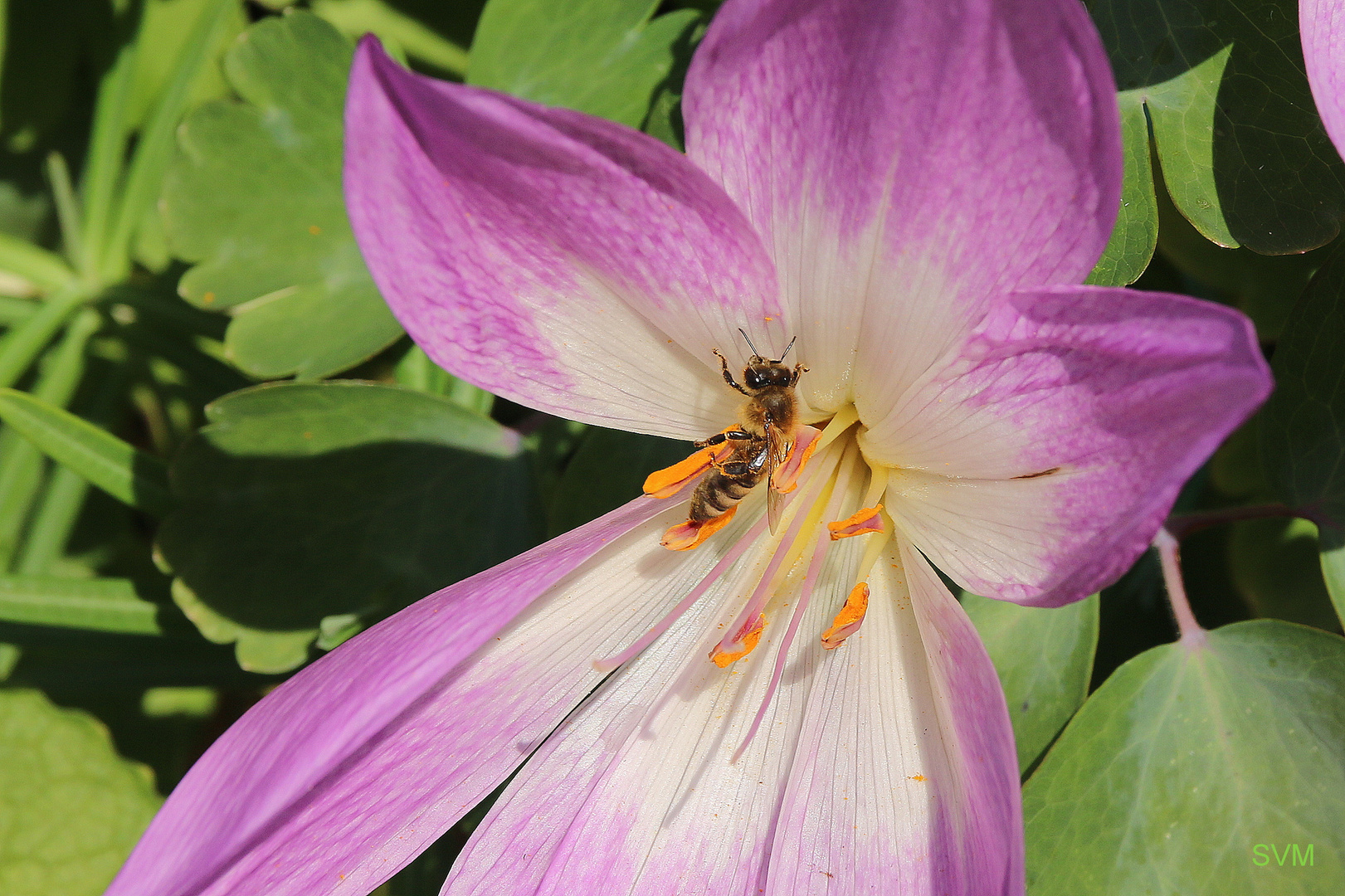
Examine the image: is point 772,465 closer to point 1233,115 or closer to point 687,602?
point 687,602

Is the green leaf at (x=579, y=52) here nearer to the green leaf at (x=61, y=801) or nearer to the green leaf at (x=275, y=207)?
the green leaf at (x=275, y=207)

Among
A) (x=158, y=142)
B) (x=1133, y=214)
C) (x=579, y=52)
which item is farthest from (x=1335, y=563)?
(x=158, y=142)

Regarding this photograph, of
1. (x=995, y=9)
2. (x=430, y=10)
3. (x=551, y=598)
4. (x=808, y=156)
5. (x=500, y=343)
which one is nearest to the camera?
(x=995, y=9)

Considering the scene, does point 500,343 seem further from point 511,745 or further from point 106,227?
point 106,227

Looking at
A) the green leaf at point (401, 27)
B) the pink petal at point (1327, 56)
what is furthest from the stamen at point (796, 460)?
the green leaf at point (401, 27)

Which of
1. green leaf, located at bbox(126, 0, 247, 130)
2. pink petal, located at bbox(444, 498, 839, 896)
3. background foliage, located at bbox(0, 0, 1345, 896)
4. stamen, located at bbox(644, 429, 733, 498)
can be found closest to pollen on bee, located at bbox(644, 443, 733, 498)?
stamen, located at bbox(644, 429, 733, 498)

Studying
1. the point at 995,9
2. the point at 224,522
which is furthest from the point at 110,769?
the point at 995,9
